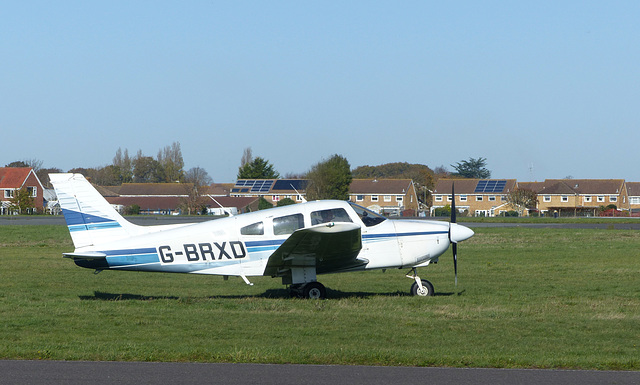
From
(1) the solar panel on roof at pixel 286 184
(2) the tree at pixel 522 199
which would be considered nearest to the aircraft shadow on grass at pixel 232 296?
(1) the solar panel on roof at pixel 286 184

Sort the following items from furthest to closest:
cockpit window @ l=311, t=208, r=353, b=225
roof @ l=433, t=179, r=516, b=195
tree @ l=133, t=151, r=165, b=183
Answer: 1. tree @ l=133, t=151, r=165, b=183
2. roof @ l=433, t=179, r=516, b=195
3. cockpit window @ l=311, t=208, r=353, b=225

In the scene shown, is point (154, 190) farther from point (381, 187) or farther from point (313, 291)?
point (313, 291)

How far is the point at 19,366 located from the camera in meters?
7.72

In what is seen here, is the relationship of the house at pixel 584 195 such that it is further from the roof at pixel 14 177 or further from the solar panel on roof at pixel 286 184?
the roof at pixel 14 177

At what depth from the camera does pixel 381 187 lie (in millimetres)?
102688

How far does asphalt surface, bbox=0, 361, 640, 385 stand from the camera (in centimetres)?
707

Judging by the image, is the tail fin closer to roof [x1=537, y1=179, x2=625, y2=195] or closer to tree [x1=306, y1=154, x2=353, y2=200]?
tree [x1=306, y1=154, x2=353, y2=200]

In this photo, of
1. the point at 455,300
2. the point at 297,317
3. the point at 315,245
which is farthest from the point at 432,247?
the point at 297,317

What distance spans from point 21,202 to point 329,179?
133ft

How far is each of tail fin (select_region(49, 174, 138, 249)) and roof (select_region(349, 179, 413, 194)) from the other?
88528 millimetres

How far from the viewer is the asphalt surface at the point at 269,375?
7066 mm

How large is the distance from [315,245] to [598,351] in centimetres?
557

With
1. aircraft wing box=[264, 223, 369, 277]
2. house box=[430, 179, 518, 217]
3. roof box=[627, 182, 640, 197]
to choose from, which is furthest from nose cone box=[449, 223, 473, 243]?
roof box=[627, 182, 640, 197]

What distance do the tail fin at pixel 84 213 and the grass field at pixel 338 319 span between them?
1.30 m
